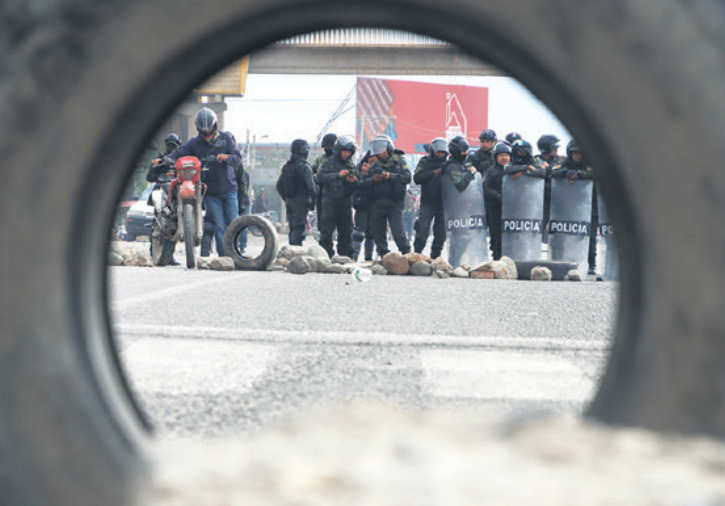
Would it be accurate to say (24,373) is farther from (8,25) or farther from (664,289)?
(664,289)

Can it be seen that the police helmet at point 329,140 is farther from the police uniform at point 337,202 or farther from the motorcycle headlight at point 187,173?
the motorcycle headlight at point 187,173

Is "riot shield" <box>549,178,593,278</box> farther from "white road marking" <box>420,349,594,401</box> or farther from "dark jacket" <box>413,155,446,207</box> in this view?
"white road marking" <box>420,349,594,401</box>

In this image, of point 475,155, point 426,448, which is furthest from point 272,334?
point 475,155

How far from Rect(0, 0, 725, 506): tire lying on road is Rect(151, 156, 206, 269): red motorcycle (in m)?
7.90

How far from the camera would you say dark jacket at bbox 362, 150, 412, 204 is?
35.9 feet

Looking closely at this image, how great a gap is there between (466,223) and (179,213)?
3836 mm

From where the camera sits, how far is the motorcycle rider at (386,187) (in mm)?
10930

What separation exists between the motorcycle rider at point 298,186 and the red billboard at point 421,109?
2961 centimetres

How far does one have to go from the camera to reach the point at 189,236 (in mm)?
8602

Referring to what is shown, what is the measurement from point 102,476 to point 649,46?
0.75 meters

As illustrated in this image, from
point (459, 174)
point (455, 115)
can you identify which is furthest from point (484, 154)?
point (455, 115)

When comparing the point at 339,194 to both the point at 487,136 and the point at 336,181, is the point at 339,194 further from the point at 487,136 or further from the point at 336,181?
the point at 487,136

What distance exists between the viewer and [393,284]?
22.7 feet

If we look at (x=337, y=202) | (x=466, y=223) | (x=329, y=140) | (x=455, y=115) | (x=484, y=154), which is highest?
(x=455, y=115)
